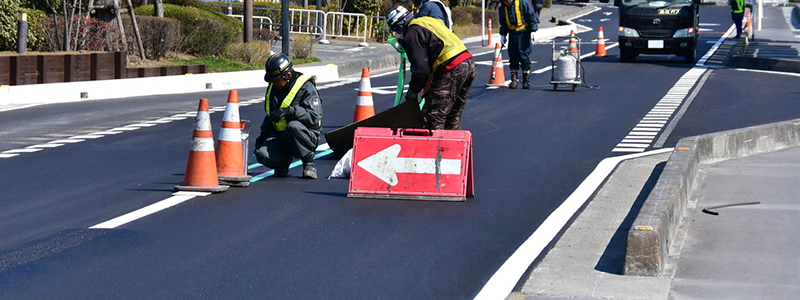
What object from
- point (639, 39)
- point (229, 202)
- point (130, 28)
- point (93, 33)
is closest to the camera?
point (229, 202)

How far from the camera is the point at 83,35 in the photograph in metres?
22.8

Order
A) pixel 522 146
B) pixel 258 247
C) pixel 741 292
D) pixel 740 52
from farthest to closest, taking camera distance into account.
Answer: pixel 740 52 → pixel 522 146 → pixel 258 247 → pixel 741 292

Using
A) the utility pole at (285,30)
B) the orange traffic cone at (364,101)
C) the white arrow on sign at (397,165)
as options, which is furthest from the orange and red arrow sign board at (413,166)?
the utility pole at (285,30)

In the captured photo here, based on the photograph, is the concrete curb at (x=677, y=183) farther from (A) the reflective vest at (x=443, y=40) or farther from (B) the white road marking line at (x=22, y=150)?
(B) the white road marking line at (x=22, y=150)

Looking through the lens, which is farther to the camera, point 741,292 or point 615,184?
point 615,184

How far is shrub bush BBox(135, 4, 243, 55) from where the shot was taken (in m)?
26.9

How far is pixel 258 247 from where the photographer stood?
7.76 m

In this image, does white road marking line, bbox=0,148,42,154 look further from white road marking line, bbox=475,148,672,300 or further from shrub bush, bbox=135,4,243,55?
shrub bush, bbox=135,4,243,55

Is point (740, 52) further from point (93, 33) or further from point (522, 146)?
point (522, 146)

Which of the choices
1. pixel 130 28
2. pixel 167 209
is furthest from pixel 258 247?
pixel 130 28

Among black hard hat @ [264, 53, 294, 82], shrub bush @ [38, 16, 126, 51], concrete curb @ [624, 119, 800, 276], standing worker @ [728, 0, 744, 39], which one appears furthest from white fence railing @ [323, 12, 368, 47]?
black hard hat @ [264, 53, 294, 82]

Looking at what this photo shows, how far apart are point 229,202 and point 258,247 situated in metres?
1.73

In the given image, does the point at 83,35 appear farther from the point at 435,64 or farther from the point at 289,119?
the point at 435,64

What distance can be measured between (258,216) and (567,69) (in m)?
12.6
